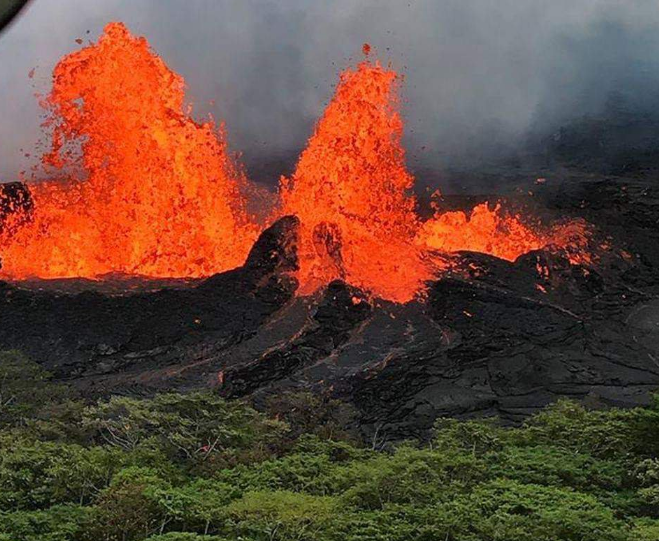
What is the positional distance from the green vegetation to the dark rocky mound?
4769mm

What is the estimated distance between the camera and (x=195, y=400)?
20.7 metres

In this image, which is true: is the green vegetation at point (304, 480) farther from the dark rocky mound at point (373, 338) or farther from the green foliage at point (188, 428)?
the dark rocky mound at point (373, 338)

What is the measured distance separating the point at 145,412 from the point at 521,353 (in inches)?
584

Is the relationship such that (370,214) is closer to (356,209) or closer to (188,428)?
(356,209)

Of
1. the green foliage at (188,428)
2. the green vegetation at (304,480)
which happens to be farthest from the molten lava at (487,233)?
the green foliage at (188,428)

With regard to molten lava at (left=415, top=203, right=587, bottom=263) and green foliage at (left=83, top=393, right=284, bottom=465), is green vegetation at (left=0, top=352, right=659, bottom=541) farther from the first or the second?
molten lava at (left=415, top=203, right=587, bottom=263)

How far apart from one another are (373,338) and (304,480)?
1311cm

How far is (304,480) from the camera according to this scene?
16.9 m

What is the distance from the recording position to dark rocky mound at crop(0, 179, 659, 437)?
27.2 meters

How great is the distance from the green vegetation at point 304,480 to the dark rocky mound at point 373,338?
4769mm

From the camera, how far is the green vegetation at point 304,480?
45.7ft

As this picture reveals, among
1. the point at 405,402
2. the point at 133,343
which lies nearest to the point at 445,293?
the point at 405,402

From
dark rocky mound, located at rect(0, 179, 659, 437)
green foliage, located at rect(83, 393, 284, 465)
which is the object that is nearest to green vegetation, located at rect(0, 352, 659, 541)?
green foliage, located at rect(83, 393, 284, 465)

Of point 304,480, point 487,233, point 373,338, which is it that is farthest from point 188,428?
point 487,233
